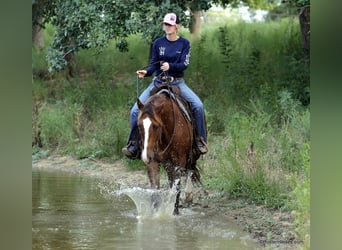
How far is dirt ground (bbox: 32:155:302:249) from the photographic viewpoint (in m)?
5.11

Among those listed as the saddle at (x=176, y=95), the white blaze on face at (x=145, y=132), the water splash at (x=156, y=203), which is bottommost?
the water splash at (x=156, y=203)

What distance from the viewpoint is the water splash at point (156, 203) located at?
5926mm

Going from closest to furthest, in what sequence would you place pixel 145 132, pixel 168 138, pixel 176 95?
pixel 145 132 → pixel 168 138 → pixel 176 95

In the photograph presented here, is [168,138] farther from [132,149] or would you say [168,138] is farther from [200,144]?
[200,144]

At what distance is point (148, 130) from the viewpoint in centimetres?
548

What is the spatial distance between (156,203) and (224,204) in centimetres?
75

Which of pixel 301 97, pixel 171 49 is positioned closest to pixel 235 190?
pixel 171 49

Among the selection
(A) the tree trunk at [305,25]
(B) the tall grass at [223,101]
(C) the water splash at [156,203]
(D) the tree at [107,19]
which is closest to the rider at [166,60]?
(C) the water splash at [156,203]

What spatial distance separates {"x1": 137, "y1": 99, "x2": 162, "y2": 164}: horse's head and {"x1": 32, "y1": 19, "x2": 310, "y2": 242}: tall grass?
4.15ft

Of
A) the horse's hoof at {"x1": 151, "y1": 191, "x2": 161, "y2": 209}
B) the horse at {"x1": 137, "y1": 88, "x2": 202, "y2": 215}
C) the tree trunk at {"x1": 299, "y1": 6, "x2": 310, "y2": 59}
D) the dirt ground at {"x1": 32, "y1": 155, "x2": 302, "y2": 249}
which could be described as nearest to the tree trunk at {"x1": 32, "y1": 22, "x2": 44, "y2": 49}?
the dirt ground at {"x1": 32, "y1": 155, "x2": 302, "y2": 249}

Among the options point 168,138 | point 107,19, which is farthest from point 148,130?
point 107,19

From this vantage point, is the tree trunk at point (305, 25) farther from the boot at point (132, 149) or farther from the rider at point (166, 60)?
the boot at point (132, 149)

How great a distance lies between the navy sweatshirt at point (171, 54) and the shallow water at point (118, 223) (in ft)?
3.44
